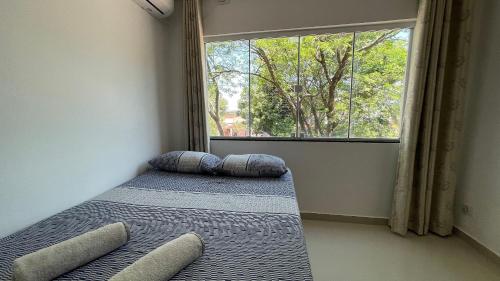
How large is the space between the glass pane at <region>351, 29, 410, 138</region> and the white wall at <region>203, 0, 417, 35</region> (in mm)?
184

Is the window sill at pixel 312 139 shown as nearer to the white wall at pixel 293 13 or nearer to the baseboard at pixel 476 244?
the baseboard at pixel 476 244

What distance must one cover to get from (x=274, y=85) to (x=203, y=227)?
1.75 metres

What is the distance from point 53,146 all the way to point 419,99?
286 cm

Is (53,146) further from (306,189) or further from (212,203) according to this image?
(306,189)

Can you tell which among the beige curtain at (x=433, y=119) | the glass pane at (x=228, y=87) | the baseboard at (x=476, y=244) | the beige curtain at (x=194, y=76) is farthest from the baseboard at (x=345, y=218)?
the beige curtain at (x=194, y=76)

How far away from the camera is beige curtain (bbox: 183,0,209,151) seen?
2350 millimetres

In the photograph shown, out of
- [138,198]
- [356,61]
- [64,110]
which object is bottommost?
[138,198]

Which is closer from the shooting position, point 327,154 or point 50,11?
point 50,11

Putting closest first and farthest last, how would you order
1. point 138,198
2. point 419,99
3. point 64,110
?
1. point 64,110
2. point 138,198
3. point 419,99

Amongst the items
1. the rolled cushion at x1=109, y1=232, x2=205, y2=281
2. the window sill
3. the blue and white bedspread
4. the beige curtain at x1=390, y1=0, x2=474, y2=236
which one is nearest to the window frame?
the window sill

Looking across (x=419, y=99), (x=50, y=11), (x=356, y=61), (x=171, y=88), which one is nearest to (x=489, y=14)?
(x=419, y=99)

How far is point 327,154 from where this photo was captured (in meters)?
2.36

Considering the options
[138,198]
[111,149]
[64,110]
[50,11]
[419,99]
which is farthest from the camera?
[419,99]

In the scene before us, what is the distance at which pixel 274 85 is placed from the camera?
2.45 meters
